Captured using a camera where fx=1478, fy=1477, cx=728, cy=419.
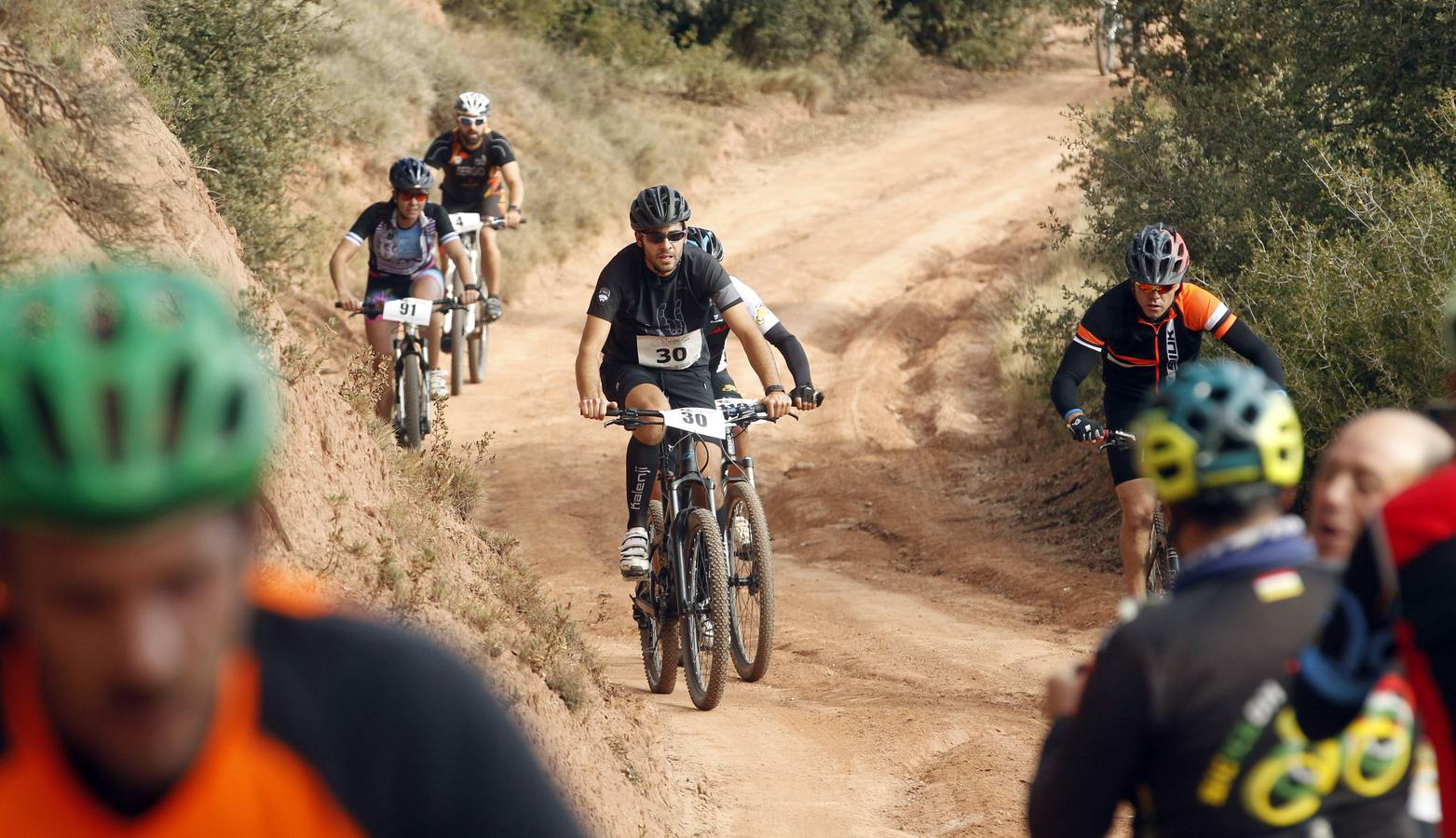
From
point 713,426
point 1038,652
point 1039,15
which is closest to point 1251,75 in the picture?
point 1038,652

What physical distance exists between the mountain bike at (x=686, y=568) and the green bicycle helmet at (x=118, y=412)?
644 cm

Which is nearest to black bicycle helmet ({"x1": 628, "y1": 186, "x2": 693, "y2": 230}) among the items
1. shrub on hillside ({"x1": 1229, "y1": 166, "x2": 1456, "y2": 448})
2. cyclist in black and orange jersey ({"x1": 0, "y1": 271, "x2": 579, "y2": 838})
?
shrub on hillside ({"x1": 1229, "y1": 166, "x2": 1456, "y2": 448})

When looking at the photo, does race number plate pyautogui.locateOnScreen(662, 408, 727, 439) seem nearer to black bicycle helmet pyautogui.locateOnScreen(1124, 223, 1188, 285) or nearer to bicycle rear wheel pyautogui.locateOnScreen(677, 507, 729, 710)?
bicycle rear wheel pyautogui.locateOnScreen(677, 507, 729, 710)

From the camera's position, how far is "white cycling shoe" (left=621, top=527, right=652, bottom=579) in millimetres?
8469

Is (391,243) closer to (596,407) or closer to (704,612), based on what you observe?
(596,407)

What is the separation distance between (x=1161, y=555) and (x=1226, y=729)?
6059mm

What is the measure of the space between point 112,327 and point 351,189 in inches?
741

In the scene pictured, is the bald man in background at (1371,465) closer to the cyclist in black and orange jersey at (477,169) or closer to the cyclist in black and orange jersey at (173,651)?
the cyclist in black and orange jersey at (173,651)

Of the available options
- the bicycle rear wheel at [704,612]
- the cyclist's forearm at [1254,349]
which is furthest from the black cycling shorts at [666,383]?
the cyclist's forearm at [1254,349]

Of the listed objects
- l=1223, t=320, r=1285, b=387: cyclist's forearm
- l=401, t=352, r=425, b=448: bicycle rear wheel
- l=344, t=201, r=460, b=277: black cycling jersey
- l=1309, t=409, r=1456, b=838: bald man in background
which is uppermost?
l=1309, t=409, r=1456, b=838: bald man in background

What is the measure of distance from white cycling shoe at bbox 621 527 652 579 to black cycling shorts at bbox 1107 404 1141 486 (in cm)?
270

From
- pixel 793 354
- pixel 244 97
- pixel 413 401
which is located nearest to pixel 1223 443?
pixel 793 354

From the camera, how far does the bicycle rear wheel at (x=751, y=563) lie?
816 cm

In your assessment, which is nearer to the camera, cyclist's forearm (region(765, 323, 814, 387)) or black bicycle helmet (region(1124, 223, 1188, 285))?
black bicycle helmet (region(1124, 223, 1188, 285))
